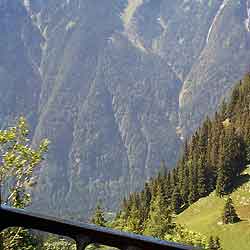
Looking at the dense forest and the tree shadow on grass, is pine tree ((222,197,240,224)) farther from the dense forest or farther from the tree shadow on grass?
the tree shadow on grass

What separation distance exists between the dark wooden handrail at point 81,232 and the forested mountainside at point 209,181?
5101 inches

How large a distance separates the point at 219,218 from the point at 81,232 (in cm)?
13702

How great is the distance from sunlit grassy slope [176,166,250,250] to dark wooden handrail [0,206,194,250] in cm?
10996

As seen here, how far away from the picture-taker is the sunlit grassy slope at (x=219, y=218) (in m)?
123

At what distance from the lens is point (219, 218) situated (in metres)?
139

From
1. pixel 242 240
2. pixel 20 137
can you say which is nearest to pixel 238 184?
pixel 242 240

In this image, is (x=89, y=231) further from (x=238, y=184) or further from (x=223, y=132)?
(x=223, y=132)

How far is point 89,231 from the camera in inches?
207

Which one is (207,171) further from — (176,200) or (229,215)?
(229,215)

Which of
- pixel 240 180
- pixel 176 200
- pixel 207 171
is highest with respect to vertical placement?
pixel 207 171

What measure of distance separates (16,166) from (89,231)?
630 inches

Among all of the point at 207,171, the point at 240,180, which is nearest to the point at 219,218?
the point at 240,180

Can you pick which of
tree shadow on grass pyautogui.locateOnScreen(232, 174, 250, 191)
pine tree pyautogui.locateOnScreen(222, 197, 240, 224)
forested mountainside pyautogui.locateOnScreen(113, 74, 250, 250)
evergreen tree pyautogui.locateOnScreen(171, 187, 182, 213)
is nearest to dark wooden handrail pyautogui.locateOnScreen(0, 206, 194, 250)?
forested mountainside pyautogui.locateOnScreen(113, 74, 250, 250)

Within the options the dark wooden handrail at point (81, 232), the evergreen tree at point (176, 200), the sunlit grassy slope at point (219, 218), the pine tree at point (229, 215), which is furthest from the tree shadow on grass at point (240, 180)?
the dark wooden handrail at point (81, 232)
